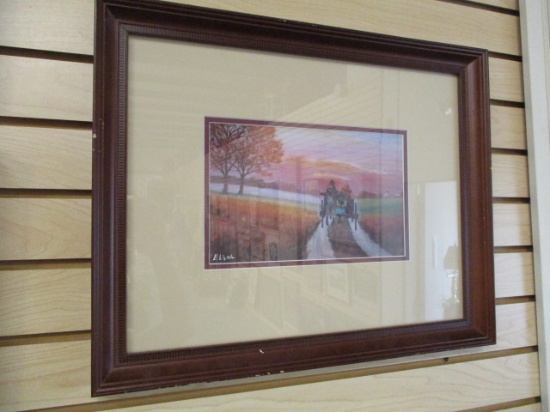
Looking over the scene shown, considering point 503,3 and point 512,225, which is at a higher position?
point 503,3

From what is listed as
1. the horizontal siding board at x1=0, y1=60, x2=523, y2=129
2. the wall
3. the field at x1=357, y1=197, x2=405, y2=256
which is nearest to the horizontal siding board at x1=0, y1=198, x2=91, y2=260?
the wall

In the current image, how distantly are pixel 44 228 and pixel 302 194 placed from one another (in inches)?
16.0

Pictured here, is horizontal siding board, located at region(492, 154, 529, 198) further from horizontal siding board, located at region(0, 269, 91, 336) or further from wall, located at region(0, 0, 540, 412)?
horizontal siding board, located at region(0, 269, 91, 336)

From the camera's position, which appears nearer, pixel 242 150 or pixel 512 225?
pixel 242 150

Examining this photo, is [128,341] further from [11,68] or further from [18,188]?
[11,68]

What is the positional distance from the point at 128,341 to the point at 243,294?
0.62 feet

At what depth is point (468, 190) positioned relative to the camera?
81cm

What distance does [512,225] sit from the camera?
86 cm

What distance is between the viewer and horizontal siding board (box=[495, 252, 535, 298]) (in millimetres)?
839

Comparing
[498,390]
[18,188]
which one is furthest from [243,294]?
[498,390]

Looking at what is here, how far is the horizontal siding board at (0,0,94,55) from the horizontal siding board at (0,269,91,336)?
34cm

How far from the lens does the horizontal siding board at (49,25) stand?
588 mm

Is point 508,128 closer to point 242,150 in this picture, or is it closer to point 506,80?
point 506,80
